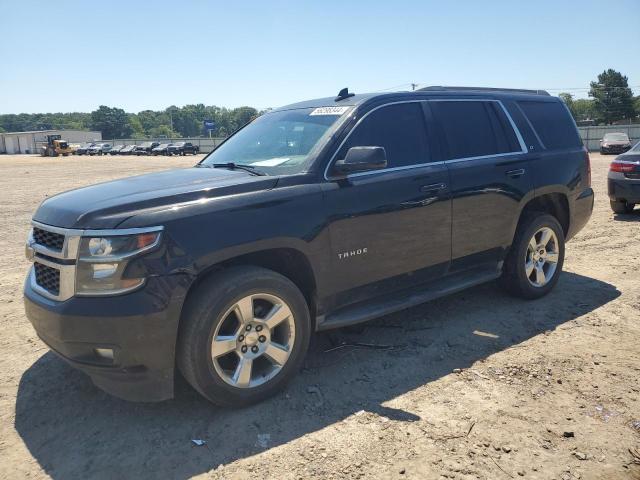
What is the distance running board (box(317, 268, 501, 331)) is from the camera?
3.70 m

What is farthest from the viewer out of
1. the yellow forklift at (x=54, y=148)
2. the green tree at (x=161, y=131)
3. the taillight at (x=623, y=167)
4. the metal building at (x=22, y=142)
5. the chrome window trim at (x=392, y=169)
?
the green tree at (x=161, y=131)

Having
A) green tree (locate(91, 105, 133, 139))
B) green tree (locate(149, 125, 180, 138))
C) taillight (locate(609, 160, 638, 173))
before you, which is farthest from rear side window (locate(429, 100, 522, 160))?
green tree (locate(149, 125, 180, 138))

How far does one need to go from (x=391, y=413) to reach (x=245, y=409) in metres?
0.94

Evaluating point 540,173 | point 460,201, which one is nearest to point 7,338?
point 460,201

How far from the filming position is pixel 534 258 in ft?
16.9

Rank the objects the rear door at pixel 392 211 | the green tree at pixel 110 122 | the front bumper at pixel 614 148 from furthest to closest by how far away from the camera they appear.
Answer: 1. the green tree at pixel 110 122
2. the front bumper at pixel 614 148
3. the rear door at pixel 392 211

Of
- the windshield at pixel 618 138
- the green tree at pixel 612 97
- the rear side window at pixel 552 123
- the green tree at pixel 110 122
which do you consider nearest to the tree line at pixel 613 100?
the green tree at pixel 612 97

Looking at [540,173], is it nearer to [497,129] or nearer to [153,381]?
[497,129]

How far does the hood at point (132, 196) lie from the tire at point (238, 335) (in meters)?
0.53

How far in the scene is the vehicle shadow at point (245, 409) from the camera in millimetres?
2885

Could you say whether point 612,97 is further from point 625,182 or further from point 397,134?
point 397,134

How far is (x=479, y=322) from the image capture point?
15.4 feet

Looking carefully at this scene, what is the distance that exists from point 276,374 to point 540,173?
3367 mm

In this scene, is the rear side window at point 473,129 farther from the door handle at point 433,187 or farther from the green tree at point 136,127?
the green tree at point 136,127
